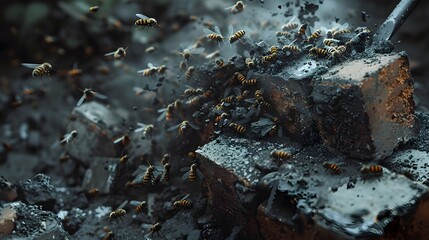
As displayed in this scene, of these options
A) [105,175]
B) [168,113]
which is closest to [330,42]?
[168,113]

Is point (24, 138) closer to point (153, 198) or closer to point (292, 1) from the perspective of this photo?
point (153, 198)

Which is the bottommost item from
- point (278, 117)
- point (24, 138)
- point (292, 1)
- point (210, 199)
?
point (24, 138)

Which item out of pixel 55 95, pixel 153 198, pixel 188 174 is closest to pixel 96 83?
pixel 55 95

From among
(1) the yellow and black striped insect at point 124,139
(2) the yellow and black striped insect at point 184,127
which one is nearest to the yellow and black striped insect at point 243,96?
(2) the yellow and black striped insect at point 184,127

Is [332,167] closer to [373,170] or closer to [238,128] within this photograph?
[373,170]

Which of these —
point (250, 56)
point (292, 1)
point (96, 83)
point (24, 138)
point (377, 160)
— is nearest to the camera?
point (377, 160)

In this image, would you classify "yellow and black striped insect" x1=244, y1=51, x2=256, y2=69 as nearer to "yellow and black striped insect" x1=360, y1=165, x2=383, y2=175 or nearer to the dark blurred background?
"yellow and black striped insect" x1=360, y1=165, x2=383, y2=175

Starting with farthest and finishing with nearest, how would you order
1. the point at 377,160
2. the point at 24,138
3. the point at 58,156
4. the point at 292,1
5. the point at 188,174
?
the point at 24,138 → the point at 58,156 → the point at 292,1 → the point at 188,174 → the point at 377,160
